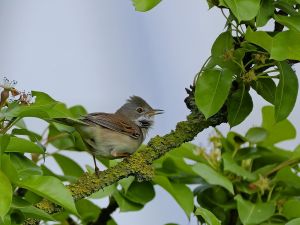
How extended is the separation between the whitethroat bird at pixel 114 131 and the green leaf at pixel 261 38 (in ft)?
3.77

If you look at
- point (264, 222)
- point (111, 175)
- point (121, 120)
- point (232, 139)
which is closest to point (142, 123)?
point (121, 120)

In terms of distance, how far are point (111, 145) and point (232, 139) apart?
32.0 inches

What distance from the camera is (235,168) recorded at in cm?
388

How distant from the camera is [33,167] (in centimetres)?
326

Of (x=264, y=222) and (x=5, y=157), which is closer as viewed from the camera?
(x=5, y=157)

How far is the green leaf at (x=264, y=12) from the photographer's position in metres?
3.22

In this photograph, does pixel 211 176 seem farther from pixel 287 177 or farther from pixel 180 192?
pixel 287 177

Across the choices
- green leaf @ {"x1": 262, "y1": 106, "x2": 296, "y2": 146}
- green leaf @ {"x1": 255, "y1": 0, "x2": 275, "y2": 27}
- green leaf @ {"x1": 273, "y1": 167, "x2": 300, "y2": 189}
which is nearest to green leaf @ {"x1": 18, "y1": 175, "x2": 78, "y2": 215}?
green leaf @ {"x1": 255, "y1": 0, "x2": 275, "y2": 27}

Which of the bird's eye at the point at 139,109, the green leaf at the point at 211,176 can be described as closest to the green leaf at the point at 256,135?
the green leaf at the point at 211,176

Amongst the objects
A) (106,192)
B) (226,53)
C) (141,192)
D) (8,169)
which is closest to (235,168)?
(141,192)

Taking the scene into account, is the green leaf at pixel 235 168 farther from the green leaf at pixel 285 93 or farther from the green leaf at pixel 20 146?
the green leaf at pixel 20 146

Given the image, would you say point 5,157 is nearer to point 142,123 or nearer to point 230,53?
point 230,53

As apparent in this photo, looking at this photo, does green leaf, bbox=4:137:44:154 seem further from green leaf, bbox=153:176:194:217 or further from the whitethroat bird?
green leaf, bbox=153:176:194:217

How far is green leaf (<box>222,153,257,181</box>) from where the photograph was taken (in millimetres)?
3848
